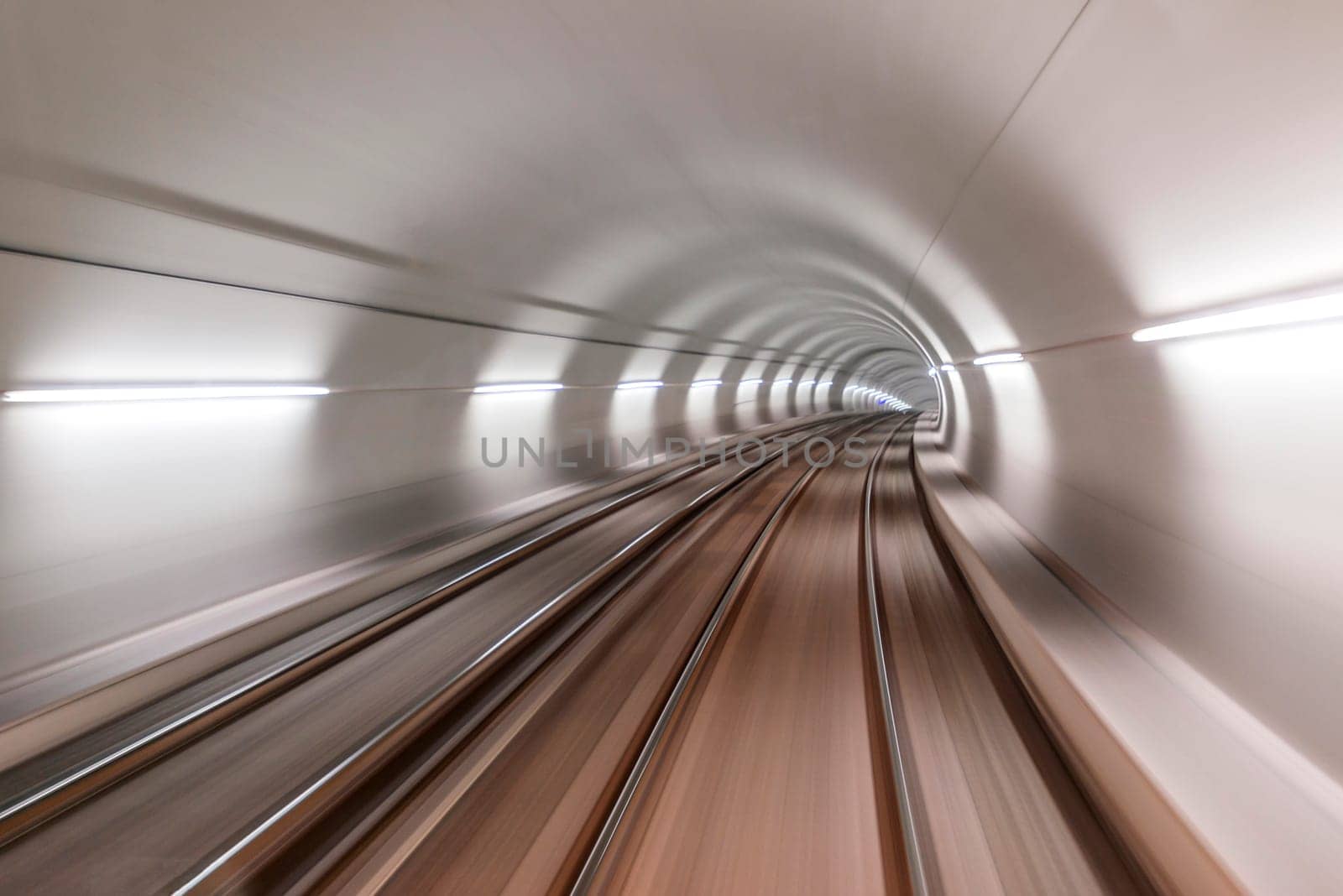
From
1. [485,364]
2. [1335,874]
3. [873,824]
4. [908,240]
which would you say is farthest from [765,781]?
[485,364]

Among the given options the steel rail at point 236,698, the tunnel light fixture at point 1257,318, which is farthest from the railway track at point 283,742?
the tunnel light fixture at point 1257,318

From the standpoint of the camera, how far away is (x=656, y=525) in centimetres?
1079

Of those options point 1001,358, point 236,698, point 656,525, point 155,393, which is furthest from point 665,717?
point 1001,358

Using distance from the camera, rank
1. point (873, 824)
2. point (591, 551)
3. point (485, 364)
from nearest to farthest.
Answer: point (873, 824), point (591, 551), point (485, 364)

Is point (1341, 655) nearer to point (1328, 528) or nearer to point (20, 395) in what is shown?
point (1328, 528)

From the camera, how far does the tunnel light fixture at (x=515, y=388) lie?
1262 cm

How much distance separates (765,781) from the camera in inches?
159

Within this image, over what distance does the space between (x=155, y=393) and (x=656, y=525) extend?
5.90 metres

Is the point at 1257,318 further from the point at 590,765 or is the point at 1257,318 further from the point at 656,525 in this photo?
the point at 656,525

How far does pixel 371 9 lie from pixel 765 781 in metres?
4.92

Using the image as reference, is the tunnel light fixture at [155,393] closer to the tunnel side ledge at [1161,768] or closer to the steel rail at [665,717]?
the steel rail at [665,717]

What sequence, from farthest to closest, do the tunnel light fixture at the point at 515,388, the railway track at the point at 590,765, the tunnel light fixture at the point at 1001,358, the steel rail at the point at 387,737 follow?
1. the tunnel light fixture at the point at 515,388
2. the tunnel light fixture at the point at 1001,358
3. the steel rail at the point at 387,737
4. the railway track at the point at 590,765

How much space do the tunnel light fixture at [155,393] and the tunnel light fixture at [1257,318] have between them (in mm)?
8037


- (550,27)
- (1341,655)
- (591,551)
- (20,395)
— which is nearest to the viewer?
(1341,655)
